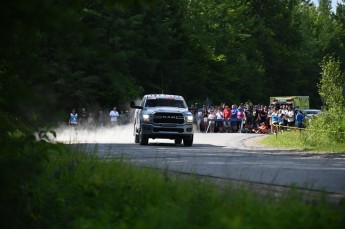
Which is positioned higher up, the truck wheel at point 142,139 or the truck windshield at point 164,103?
the truck windshield at point 164,103

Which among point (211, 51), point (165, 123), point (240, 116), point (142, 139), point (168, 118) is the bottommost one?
point (142, 139)

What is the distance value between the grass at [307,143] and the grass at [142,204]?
17.6 meters

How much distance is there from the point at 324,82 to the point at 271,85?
59.8 meters

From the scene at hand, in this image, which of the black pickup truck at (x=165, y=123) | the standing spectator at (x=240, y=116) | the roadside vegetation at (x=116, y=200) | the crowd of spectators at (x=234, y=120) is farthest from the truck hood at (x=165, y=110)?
the roadside vegetation at (x=116, y=200)

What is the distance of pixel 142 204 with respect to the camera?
9.64 meters

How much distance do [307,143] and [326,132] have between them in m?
0.93

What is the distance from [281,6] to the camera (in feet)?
341

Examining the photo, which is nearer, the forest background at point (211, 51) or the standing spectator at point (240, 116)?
the standing spectator at point (240, 116)

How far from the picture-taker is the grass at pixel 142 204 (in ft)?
22.8

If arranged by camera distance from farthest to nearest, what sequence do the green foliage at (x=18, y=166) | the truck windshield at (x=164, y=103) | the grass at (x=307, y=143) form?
the truck windshield at (x=164, y=103), the grass at (x=307, y=143), the green foliage at (x=18, y=166)

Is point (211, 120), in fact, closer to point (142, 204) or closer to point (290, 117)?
point (290, 117)

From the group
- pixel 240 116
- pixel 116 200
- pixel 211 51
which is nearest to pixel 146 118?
pixel 240 116

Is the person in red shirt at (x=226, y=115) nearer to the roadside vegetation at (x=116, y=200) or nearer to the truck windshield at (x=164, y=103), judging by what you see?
the truck windshield at (x=164, y=103)

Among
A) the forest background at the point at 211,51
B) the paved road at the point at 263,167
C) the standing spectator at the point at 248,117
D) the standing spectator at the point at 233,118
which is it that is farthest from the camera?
the forest background at the point at 211,51
